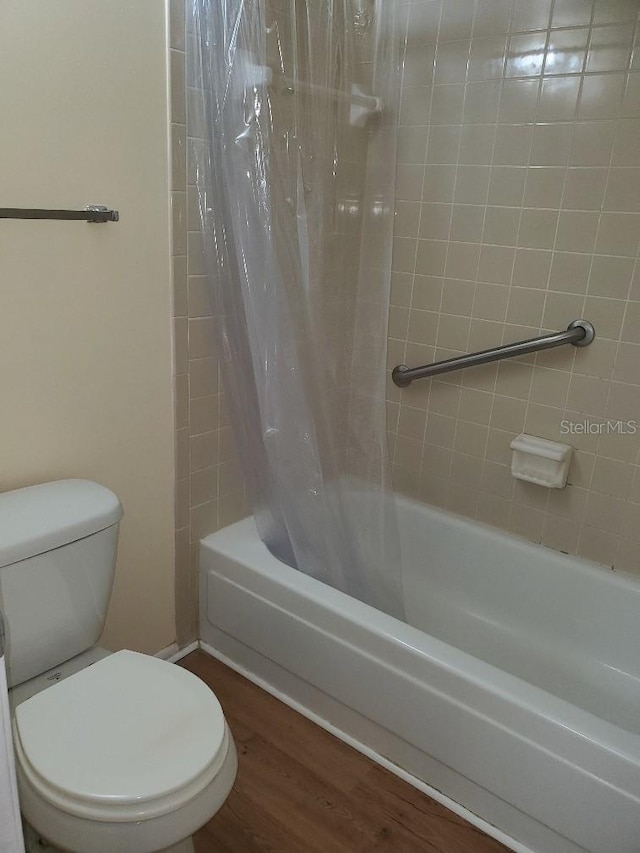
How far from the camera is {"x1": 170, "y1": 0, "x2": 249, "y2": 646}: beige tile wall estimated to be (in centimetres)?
160

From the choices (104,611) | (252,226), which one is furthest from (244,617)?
(252,226)

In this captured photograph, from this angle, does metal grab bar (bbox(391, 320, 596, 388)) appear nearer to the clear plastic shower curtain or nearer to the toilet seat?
the clear plastic shower curtain

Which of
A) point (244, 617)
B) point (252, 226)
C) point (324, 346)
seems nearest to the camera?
point (252, 226)

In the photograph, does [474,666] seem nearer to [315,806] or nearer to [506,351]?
[315,806]

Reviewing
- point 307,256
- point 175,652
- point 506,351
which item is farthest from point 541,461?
point 175,652

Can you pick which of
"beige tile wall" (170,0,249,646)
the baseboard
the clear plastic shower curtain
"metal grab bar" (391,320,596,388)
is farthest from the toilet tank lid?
"metal grab bar" (391,320,596,388)

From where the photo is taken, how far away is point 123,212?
1.54m

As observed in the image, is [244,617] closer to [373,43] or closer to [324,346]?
[324,346]

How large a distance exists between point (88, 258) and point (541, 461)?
4.46 feet

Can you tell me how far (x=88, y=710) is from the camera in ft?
4.07

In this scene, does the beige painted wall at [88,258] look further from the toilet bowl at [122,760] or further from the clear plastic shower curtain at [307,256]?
the toilet bowl at [122,760]

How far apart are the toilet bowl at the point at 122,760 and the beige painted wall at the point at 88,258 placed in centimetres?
53

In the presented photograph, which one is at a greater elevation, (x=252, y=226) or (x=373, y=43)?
(x=373, y=43)

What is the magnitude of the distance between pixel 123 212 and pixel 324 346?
61cm
